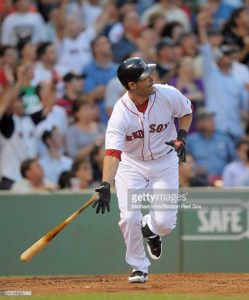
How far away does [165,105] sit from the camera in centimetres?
884

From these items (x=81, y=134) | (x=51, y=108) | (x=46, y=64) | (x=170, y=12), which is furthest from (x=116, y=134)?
(x=170, y=12)

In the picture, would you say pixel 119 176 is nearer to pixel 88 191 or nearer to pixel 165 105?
pixel 165 105

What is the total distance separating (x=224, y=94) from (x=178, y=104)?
16.0 ft

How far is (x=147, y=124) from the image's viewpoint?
28.8ft

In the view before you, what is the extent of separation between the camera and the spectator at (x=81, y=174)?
12.0 meters

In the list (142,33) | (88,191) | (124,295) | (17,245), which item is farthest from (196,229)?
(142,33)

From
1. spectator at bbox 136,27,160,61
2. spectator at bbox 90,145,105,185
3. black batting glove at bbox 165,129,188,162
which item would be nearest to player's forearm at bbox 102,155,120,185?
black batting glove at bbox 165,129,188,162

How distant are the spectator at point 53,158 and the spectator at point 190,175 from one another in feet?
5.07

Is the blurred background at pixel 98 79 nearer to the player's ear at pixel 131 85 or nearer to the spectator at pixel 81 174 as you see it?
the spectator at pixel 81 174

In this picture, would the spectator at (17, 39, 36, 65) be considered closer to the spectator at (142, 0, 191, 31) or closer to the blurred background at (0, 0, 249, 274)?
the blurred background at (0, 0, 249, 274)

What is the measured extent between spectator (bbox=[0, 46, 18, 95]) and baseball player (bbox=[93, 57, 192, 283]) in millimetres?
4504

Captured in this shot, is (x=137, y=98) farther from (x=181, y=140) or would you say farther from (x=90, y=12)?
(x=90, y=12)

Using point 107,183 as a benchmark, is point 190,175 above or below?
below

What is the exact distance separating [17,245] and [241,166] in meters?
3.31
